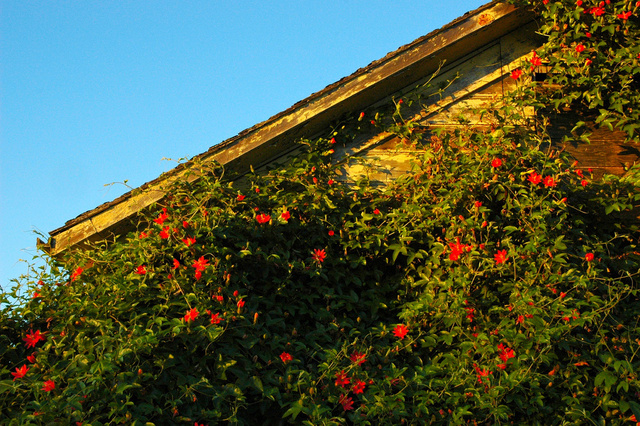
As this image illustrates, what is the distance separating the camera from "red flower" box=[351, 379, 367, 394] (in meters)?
4.19

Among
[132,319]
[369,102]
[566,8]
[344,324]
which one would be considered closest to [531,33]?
[566,8]

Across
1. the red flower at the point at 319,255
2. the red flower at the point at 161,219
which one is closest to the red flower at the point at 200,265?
the red flower at the point at 161,219

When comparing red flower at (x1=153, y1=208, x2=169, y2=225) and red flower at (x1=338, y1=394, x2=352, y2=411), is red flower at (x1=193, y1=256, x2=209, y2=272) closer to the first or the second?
red flower at (x1=153, y1=208, x2=169, y2=225)

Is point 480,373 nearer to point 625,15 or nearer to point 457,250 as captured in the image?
point 457,250

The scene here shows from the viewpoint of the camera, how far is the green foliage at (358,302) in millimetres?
3984

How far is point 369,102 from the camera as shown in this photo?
19.6 ft

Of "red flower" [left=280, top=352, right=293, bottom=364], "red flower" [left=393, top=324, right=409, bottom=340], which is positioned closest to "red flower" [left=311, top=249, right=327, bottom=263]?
"red flower" [left=393, top=324, right=409, bottom=340]

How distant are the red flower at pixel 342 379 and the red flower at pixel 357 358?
12 centimetres

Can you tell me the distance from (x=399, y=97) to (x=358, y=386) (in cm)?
296

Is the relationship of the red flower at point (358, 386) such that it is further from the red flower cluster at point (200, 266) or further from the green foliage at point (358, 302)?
the red flower cluster at point (200, 266)

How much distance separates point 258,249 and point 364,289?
1031mm

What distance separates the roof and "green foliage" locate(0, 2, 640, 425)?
0.55 feet

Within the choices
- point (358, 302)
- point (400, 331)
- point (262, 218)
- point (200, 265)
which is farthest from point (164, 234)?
point (400, 331)

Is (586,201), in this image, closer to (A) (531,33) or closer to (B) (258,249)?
(A) (531,33)
